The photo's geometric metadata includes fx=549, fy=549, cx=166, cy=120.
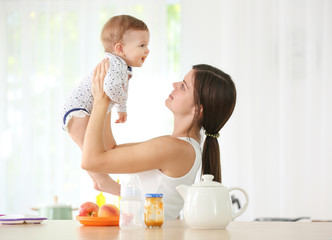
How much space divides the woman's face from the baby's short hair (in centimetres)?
35

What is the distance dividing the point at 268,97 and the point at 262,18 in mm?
755

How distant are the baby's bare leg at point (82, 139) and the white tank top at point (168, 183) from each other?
278mm

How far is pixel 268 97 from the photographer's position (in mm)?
5164

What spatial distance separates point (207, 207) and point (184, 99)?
639 millimetres

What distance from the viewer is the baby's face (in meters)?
2.13

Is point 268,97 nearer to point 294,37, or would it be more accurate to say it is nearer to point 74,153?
point 294,37

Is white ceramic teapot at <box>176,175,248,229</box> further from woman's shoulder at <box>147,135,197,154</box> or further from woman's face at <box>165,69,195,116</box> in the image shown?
woman's face at <box>165,69,195,116</box>

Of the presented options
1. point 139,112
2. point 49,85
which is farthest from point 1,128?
point 139,112

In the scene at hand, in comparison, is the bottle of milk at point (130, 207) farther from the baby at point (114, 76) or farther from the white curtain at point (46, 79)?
the white curtain at point (46, 79)

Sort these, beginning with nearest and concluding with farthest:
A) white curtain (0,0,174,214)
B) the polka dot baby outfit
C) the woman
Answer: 1. the woman
2. the polka dot baby outfit
3. white curtain (0,0,174,214)

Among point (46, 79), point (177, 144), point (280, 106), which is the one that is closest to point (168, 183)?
point (177, 144)

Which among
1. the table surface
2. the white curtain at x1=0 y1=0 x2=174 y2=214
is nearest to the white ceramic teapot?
the table surface

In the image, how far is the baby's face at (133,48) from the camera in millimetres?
2135

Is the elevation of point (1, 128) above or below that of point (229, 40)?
below
